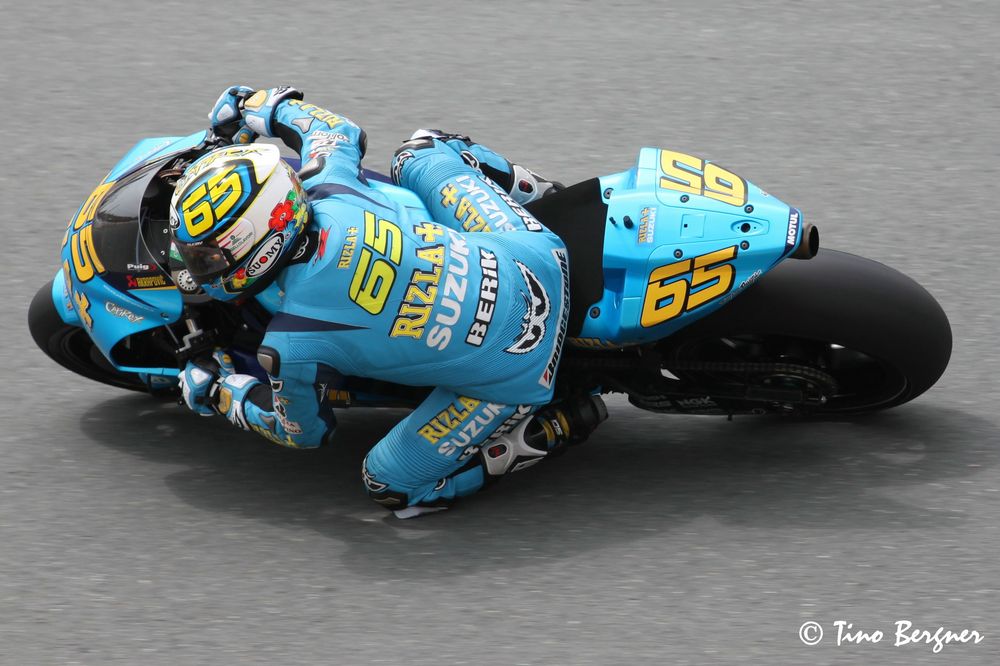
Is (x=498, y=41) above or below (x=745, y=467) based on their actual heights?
above

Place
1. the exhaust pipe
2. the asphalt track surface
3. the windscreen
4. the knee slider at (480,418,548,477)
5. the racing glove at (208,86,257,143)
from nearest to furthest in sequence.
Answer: the asphalt track surface, the exhaust pipe, the windscreen, the knee slider at (480,418,548,477), the racing glove at (208,86,257,143)

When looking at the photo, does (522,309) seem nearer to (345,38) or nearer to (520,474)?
(520,474)

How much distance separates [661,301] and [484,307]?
21.7 inches

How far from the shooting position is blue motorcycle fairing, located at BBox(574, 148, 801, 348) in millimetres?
4844

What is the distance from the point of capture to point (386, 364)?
15.9 feet

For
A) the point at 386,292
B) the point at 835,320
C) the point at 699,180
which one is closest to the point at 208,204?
the point at 386,292

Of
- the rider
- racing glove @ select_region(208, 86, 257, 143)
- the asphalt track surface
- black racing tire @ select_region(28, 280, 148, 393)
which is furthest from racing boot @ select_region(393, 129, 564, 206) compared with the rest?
black racing tire @ select_region(28, 280, 148, 393)

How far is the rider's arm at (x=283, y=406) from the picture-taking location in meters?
4.79

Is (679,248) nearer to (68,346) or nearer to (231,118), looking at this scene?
(231,118)

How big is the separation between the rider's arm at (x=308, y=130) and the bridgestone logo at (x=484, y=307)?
22.5 inches

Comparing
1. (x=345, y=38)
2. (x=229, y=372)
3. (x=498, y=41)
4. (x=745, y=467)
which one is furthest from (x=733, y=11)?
(x=229, y=372)

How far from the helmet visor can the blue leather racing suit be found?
194mm

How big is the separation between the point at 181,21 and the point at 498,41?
5.78 feet

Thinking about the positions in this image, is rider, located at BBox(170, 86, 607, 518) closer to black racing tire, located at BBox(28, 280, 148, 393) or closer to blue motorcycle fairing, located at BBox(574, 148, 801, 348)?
blue motorcycle fairing, located at BBox(574, 148, 801, 348)
